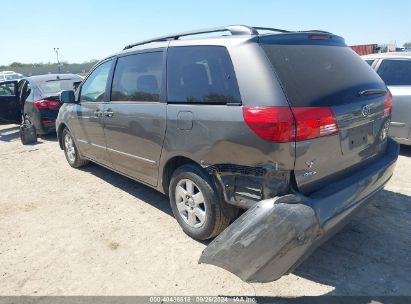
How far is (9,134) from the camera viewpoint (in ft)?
33.4

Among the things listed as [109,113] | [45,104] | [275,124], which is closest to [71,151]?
[109,113]

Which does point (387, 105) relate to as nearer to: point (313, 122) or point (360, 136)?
point (360, 136)

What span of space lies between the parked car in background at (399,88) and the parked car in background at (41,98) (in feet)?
23.5

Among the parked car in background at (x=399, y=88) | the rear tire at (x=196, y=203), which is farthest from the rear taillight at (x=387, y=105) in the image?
the parked car in background at (x=399, y=88)

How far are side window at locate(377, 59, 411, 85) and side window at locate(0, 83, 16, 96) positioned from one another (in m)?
9.04

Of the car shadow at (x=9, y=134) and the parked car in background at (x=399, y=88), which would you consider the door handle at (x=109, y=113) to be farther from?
the car shadow at (x=9, y=134)

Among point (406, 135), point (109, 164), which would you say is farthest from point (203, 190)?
point (406, 135)

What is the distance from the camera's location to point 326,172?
2.71 metres

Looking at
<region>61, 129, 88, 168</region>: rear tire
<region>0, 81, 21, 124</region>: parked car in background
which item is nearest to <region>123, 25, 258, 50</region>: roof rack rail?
<region>61, 129, 88, 168</region>: rear tire

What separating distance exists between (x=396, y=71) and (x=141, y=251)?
5244 mm

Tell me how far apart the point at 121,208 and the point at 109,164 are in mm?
704

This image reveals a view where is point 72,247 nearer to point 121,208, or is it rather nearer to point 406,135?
point 121,208

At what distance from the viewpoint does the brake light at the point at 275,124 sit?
96.0 inches

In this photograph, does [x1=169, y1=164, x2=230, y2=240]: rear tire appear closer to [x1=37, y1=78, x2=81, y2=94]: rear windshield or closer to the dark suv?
the dark suv
